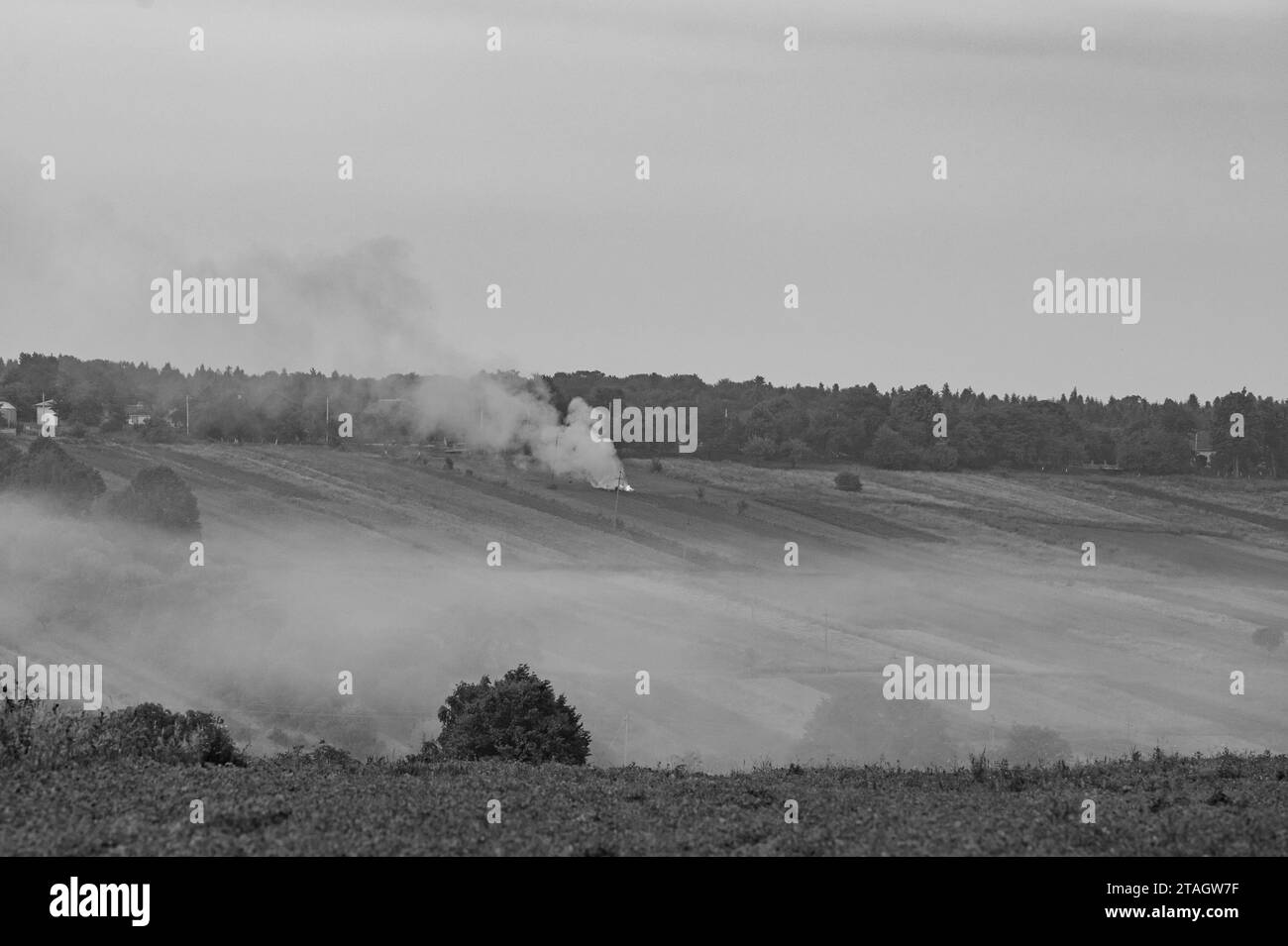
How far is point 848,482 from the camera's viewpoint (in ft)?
633

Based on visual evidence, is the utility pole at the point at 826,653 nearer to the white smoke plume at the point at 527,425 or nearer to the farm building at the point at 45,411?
the white smoke plume at the point at 527,425

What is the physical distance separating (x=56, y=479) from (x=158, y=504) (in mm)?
12482

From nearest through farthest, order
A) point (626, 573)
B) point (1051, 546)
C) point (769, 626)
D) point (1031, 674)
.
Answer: point (1031, 674)
point (769, 626)
point (626, 573)
point (1051, 546)

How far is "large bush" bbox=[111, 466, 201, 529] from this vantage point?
150 meters

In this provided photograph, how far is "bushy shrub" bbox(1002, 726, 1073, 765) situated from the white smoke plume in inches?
3341

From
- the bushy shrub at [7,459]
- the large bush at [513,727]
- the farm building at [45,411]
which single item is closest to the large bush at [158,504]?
the bushy shrub at [7,459]

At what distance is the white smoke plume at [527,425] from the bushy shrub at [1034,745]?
84856 mm

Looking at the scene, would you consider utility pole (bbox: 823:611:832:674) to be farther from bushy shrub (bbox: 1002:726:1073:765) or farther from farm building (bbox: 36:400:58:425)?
farm building (bbox: 36:400:58:425)

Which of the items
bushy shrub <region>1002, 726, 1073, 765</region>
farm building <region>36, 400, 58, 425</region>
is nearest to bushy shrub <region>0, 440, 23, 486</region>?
farm building <region>36, 400, 58, 425</region>

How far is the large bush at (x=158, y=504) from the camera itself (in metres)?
150
